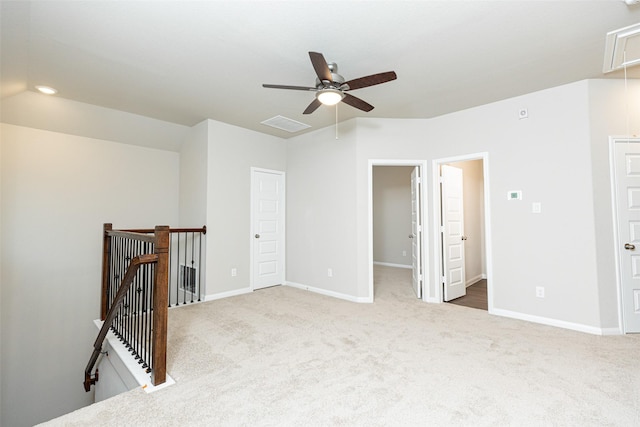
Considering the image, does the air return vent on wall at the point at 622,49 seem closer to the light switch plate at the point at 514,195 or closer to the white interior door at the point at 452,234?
the light switch plate at the point at 514,195

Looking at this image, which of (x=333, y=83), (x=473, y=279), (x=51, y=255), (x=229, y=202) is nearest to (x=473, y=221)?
(x=473, y=279)

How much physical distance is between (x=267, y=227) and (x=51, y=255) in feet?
9.93

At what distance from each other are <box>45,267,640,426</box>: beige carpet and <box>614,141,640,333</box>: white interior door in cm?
40

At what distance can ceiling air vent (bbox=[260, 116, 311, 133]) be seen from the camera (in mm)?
4340

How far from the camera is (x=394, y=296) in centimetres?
450

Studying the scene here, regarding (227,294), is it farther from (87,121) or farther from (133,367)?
(87,121)

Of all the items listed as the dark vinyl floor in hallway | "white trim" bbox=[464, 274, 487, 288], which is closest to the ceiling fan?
the dark vinyl floor in hallway

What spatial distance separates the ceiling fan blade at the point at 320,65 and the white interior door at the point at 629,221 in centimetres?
329

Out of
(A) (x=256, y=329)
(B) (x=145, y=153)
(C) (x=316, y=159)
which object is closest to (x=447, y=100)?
(C) (x=316, y=159)

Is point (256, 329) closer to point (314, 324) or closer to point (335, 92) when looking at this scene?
point (314, 324)

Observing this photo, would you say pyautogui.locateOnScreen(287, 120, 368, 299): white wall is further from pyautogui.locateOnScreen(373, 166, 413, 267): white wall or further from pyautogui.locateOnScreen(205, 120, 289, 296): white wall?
pyautogui.locateOnScreen(373, 166, 413, 267): white wall

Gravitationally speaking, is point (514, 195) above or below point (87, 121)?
below

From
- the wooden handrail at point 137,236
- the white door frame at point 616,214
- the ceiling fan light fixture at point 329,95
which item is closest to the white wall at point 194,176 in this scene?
the wooden handrail at point 137,236

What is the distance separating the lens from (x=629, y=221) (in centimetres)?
308
